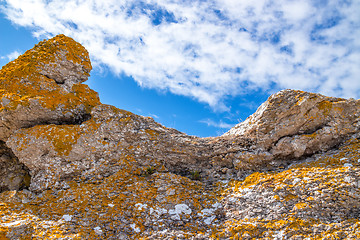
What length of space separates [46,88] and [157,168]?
6223 millimetres

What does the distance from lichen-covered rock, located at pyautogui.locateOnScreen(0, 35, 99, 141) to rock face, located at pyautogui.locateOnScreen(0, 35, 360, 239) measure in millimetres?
44

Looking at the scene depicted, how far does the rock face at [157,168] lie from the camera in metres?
6.22

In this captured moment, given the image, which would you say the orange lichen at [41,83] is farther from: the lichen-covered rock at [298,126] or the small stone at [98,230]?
the lichen-covered rock at [298,126]

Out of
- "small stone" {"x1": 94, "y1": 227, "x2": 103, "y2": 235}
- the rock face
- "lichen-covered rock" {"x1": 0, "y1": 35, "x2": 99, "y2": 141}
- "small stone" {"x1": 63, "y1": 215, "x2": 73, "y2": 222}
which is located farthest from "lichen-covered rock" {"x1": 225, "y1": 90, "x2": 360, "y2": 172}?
"lichen-covered rock" {"x1": 0, "y1": 35, "x2": 99, "y2": 141}

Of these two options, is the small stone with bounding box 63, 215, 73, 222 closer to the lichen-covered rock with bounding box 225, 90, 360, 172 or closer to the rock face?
the rock face

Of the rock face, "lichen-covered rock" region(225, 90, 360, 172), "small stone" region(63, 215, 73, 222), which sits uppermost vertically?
"lichen-covered rock" region(225, 90, 360, 172)

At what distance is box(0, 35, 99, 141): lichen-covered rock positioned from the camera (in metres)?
→ 8.91

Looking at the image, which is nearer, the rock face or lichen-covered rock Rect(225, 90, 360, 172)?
the rock face

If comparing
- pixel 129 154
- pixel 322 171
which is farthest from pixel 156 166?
pixel 322 171

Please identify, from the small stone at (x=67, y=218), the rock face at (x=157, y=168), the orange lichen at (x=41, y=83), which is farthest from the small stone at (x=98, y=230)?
the orange lichen at (x=41, y=83)

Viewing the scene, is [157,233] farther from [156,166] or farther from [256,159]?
[256,159]

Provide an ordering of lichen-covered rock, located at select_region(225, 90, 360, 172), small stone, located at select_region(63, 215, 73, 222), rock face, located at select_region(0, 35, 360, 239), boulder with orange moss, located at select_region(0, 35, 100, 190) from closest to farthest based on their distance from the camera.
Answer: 1. rock face, located at select_region(0, 35, 360, 239)
2. small stone, located at select_region(63, 215, 73, 222)
3. lichen-covered rock, located at select_region(225, 90, 360, 172)
4. boulder with orange moss, located at select_region(0, 35, 100, 190)

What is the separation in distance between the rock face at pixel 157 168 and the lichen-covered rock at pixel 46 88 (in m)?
0.04

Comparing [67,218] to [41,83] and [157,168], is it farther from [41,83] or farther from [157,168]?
[41,83]
